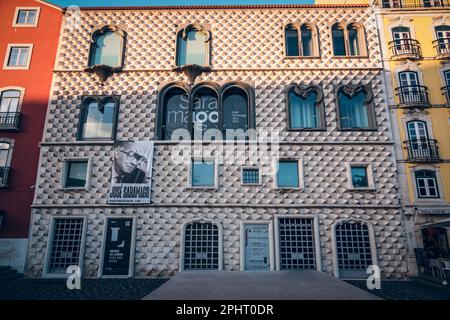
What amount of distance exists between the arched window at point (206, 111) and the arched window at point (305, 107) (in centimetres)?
267

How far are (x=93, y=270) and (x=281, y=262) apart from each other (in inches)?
→ 424

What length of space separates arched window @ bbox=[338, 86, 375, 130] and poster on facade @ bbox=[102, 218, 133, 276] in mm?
14815

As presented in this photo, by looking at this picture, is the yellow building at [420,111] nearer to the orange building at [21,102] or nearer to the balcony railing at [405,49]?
the balcony railing at [405,49]

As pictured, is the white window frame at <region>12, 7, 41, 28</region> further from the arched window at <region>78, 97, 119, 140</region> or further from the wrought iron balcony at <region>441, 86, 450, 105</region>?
the wrought iron balcony at <region>441, 86, 450, 105</region>

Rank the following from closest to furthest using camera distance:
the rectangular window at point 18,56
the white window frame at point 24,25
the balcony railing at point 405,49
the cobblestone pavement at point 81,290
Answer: the cobblestone pavement at point 81,290 → the balcony railing at point 405,49 → the rectangular window at point 18,56 → the white window frame at point 24,25

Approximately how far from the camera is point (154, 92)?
17406 mm

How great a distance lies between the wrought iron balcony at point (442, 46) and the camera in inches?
690

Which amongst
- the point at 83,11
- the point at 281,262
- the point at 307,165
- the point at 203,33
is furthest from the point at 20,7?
the point at 281,262

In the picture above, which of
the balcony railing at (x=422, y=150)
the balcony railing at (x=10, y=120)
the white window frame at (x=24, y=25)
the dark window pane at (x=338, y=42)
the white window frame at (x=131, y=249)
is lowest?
the white window frame at (x=131, y=249)

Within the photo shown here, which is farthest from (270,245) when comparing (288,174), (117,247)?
(117,247)

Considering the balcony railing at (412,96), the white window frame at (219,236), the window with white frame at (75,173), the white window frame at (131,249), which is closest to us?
the white window frame at (219,236)

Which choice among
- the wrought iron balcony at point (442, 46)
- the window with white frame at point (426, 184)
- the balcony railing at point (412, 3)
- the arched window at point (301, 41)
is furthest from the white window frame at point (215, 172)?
the balcony railing at point (412, 3)

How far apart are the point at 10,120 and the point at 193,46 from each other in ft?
43.2

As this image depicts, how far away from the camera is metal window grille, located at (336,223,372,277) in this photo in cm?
1473
